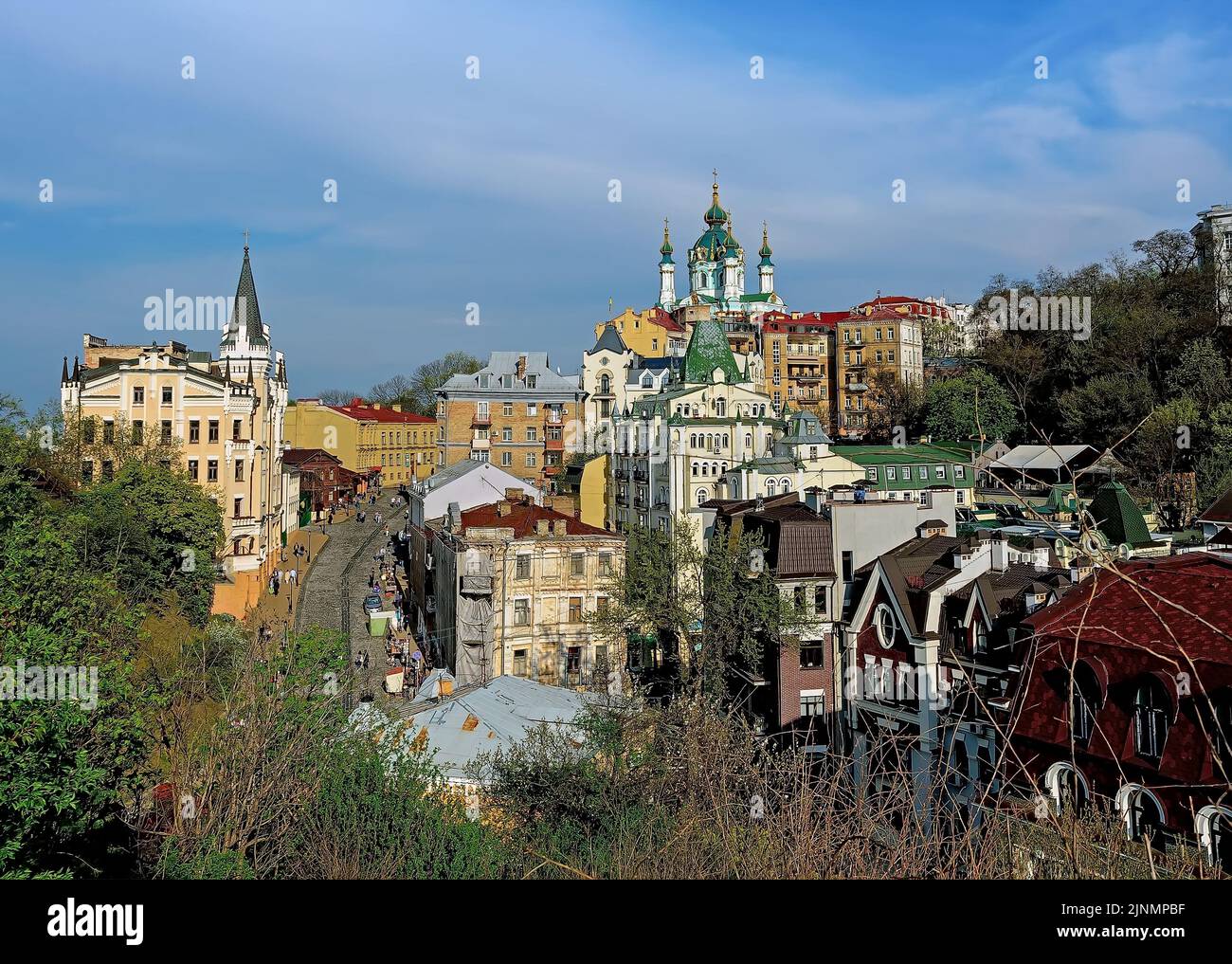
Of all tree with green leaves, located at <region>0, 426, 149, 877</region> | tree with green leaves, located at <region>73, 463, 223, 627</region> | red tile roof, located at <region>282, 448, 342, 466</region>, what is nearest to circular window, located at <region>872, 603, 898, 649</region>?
tree with green leaves, located at <region>0, 426, 149, 877</region>

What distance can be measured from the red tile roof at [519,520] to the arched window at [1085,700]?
69.7 ft

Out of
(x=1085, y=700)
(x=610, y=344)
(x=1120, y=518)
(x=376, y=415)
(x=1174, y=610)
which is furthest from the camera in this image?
(x=376, y=415)

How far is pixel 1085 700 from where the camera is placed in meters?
15.2

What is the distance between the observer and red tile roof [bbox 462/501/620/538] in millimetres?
35253

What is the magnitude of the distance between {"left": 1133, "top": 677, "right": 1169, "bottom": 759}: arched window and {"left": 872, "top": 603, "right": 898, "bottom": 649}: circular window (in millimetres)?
8777

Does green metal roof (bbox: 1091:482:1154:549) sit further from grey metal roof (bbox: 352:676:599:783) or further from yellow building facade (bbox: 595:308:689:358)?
yellow building facade (bbox: 595:308:689:358)

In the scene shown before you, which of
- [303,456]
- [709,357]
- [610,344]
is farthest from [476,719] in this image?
[610,344]

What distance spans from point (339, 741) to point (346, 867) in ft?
11.5

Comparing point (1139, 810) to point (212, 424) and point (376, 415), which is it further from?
point (376, 415)

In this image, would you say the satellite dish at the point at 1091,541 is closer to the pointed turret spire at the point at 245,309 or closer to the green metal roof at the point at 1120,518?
the green metal roof at the point at 1120,518

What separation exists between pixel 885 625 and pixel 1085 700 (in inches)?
329

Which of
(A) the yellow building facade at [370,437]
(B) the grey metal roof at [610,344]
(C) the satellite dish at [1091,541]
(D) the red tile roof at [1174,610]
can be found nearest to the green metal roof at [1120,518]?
(D) the red tile roof at [1174,610]
